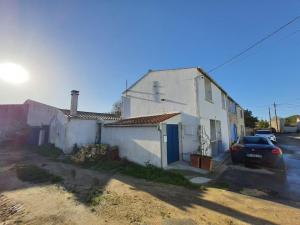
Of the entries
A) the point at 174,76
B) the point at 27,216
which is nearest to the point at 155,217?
the point at 27,216

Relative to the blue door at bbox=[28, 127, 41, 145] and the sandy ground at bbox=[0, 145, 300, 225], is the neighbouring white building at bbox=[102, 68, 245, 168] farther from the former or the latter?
the blue door at bbox=[28, 127, 41, 145]

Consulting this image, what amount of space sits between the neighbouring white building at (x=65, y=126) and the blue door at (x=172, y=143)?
21.0ft

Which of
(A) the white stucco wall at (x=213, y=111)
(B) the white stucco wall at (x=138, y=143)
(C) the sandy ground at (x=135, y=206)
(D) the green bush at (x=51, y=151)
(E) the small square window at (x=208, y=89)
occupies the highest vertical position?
(E) the small square window at (x=208, y=89)

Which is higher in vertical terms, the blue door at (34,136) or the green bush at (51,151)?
the blue door at (34,136)

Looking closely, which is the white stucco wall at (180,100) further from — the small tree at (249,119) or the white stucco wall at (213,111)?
the small tree at (249,119)

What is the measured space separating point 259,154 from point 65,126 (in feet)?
41.7

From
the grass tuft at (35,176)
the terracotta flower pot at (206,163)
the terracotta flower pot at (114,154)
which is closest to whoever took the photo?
the grass tuft at (35,176)

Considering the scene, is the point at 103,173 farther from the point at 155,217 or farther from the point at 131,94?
the point at 131,94

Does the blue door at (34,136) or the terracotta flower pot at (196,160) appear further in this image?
the blue door at (34,136)

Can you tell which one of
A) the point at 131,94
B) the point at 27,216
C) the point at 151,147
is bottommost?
the point at 27,216

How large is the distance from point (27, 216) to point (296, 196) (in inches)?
292

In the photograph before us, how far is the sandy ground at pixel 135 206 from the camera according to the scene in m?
4.39

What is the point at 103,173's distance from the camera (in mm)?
9133

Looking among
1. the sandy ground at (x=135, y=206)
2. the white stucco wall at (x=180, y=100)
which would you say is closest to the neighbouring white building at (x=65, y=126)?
the white stucco wall at (x=180, y=100)
